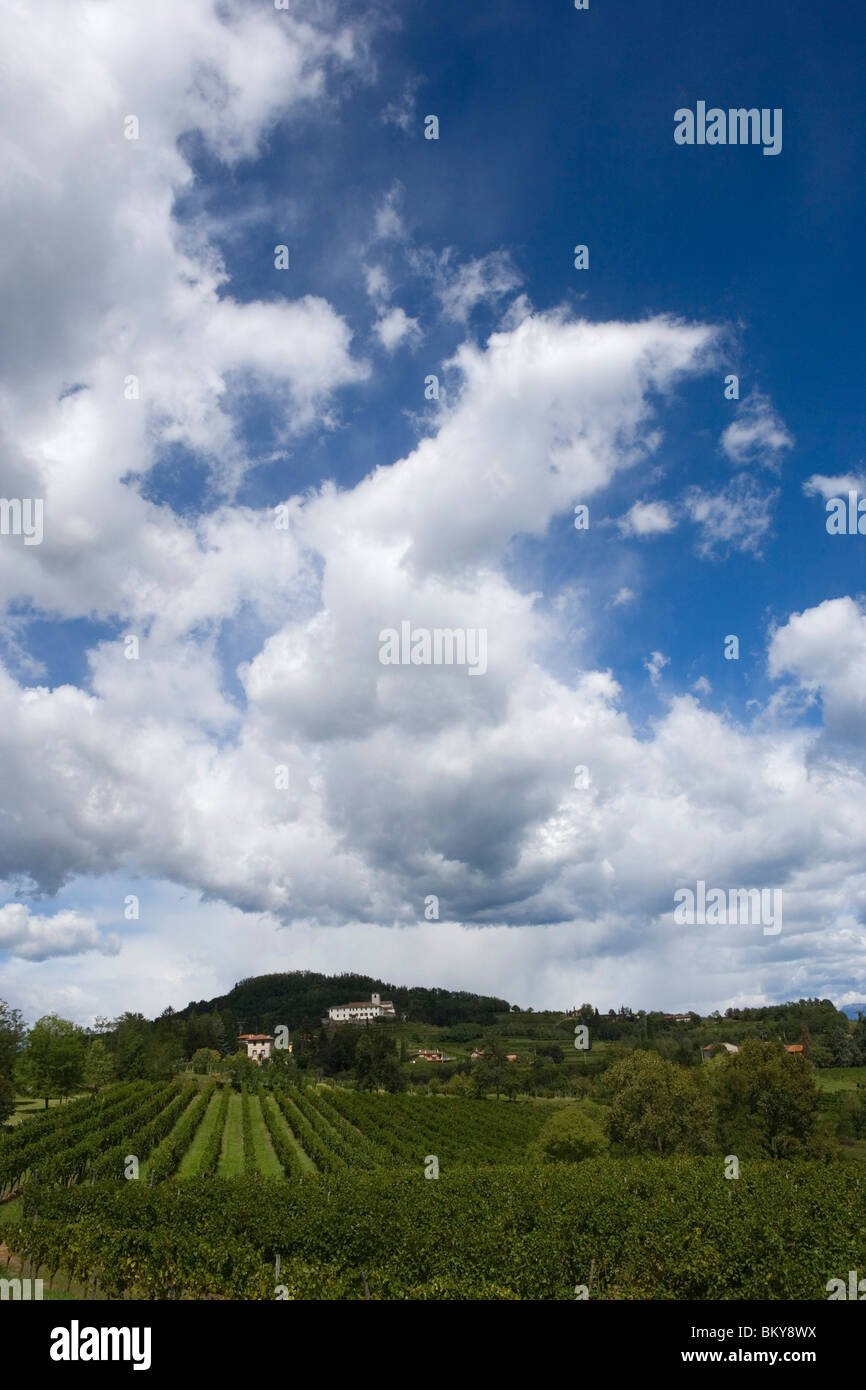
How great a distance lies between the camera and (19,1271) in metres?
29.4

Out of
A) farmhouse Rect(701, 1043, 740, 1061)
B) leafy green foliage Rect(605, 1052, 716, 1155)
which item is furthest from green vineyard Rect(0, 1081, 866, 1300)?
farmhouse Rect(701, 1043, 740, 1061)

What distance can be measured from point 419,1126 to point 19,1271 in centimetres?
4751

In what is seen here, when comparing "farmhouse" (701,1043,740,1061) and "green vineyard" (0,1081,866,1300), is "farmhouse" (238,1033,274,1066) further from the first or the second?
"green vineyard" (0,1081,866,1300)

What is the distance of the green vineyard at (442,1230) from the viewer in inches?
944

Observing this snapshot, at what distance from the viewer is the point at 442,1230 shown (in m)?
26.7

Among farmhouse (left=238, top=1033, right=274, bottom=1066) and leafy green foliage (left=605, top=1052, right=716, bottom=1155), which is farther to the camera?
farmhouse (left=238, top=1033, right=274, bottom=1066)

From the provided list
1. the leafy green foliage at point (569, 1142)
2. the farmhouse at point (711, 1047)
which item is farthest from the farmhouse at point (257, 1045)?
the leafy green foliage at point (569, 1142)

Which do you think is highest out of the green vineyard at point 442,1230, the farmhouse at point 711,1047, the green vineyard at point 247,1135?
the green vineyard at point 442,1230

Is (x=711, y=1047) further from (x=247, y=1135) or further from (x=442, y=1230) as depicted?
(x=442, y=1230)

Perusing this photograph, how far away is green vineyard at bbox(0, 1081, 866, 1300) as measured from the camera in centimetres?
2398

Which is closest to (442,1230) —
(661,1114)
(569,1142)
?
(569,1142)

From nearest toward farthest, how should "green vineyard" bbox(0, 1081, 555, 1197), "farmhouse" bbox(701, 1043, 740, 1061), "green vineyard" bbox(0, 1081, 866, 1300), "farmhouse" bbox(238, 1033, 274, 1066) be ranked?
1. "green vineyard" bbox(0, 1081, 866, 1300)
2. "green vineyard" bbox(0, 1081, 555, 1197)
3. "farmhouse" bbox(701, 1043, 740, 1061)
4. "farmhouse" bbox(238, 1033, 274, 1066)

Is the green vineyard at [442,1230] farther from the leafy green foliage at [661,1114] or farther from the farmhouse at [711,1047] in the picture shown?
the farmhouse at [711,1047]

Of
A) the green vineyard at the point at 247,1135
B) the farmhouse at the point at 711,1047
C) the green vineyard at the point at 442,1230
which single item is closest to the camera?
the green vineyard at the point at 442,1230
